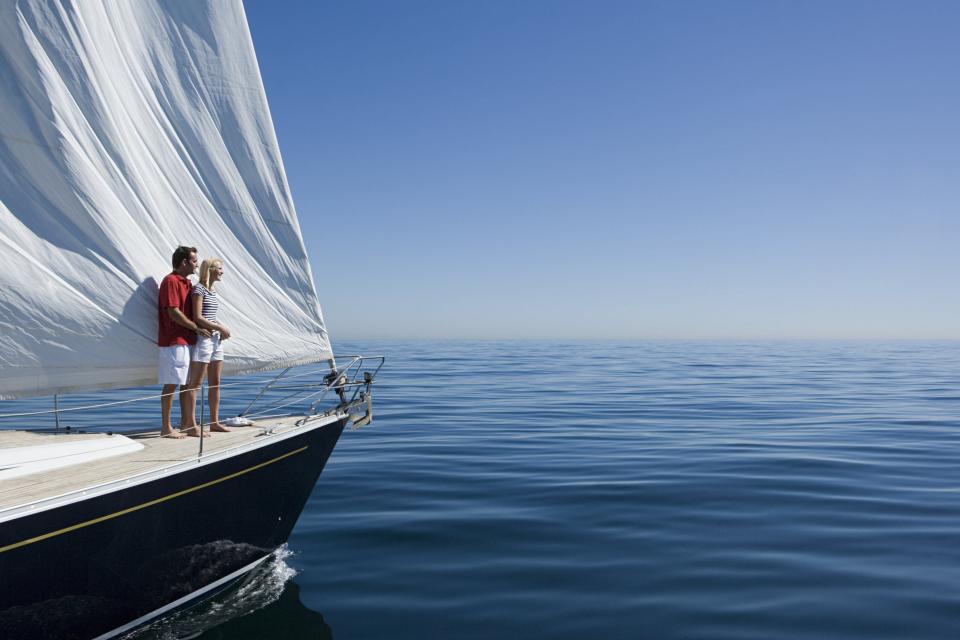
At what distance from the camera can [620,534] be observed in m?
8.02

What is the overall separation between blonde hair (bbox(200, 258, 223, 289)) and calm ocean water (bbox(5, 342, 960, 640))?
2.77 m

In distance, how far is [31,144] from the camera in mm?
5754

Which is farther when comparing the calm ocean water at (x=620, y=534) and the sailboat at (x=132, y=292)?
the calm ocean water at (x=620, y=534)

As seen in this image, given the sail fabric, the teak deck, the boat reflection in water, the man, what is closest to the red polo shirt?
the man

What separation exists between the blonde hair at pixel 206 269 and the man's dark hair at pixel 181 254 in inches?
7.1

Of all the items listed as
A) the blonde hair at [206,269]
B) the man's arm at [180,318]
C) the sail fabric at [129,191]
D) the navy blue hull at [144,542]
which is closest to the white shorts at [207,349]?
the sail fabric at [129,191]

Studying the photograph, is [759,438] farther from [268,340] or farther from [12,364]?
[12,364]

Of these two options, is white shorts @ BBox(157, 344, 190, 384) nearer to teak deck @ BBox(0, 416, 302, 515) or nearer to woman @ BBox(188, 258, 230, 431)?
woman @ BBox(188, 258, 230, 431)

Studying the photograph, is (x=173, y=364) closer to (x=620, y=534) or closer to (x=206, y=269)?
(x=206, y=269)

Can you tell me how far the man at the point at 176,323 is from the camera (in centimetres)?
640

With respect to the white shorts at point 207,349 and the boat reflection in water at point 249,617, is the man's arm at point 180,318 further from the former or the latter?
the boat reflection in water at point 249,617

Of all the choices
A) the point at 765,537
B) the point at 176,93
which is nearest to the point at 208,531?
the point at 176,93

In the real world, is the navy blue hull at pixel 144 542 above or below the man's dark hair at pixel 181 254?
below

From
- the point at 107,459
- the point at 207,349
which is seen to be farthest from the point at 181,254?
the point at 107,459
